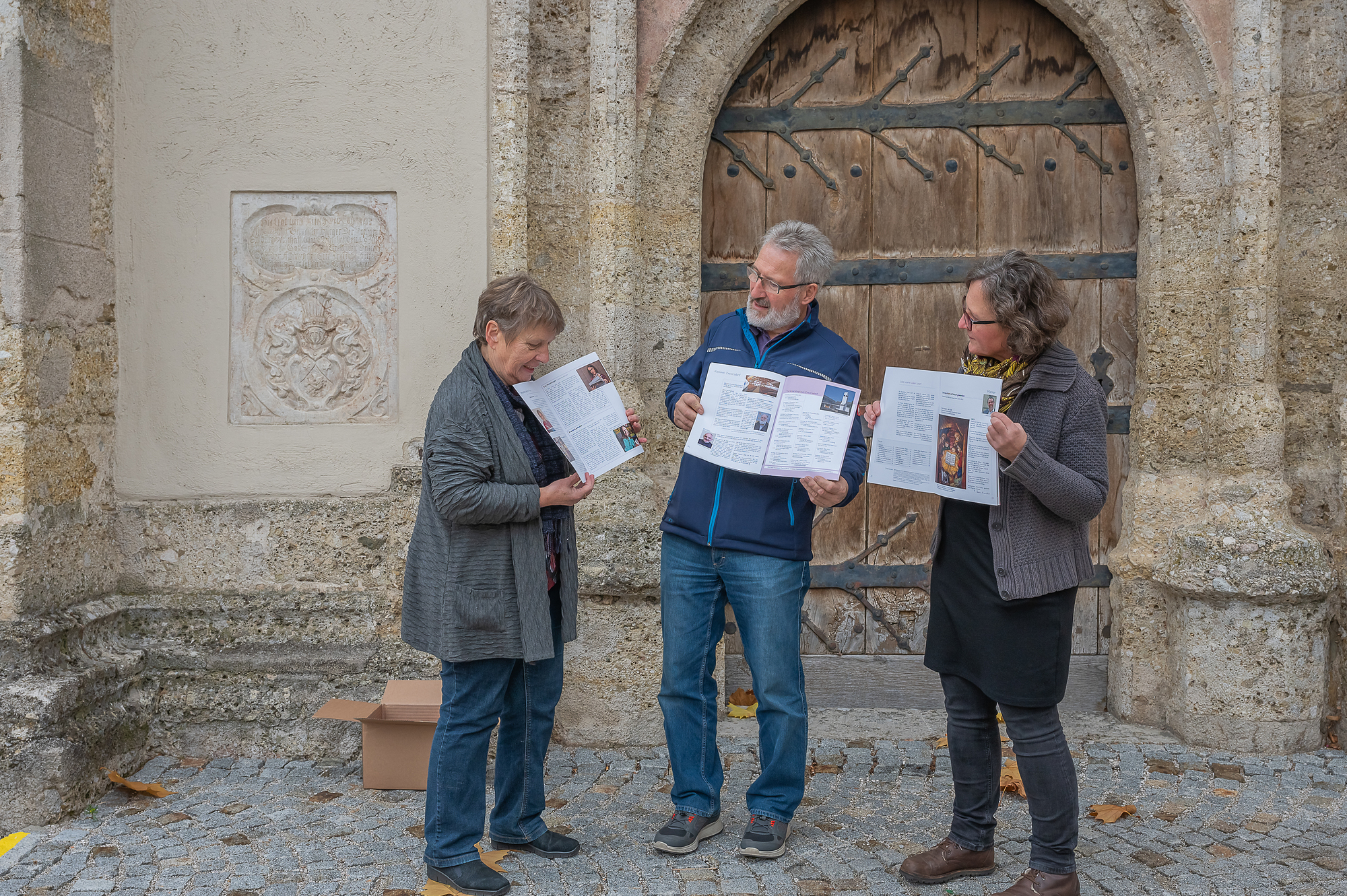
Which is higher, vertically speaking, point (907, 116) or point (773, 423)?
point (907, 116)

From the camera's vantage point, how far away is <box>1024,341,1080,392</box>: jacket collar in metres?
2.64

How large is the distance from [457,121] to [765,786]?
9.01 ft

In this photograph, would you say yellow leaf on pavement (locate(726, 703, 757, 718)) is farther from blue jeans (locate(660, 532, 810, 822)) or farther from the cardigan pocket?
the cardigan pocket

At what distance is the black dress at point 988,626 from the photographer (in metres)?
2.64

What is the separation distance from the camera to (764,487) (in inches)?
121

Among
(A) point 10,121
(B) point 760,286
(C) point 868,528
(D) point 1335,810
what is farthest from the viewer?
(C) point 868,528

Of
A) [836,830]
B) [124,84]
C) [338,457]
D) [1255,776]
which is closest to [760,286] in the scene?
[836,830]

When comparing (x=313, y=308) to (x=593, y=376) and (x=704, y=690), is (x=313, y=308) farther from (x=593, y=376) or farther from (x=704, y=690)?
(x=704, y=690)

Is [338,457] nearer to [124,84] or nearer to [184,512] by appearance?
[184,512]

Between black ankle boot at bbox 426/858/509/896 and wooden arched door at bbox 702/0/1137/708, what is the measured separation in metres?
2.05

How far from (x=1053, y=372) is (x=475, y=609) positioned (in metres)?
1.61

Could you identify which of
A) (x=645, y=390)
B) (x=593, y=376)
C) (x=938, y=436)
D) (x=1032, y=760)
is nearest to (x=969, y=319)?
(x=938, y=436)

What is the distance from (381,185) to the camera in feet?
13.6

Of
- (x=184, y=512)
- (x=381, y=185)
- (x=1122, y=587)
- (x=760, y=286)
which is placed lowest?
(x=1122, y=587)
